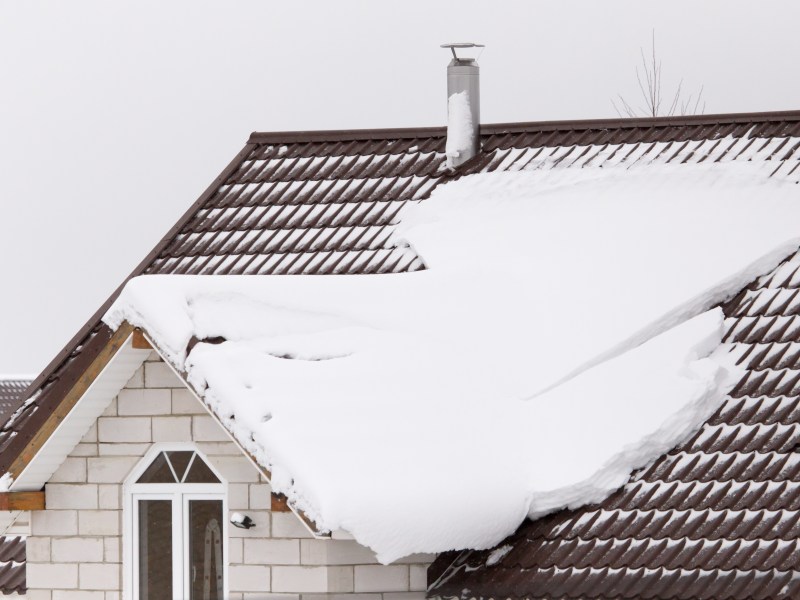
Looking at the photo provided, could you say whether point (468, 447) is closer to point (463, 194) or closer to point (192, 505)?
point (192, 505)

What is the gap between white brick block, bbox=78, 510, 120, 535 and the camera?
948 cm

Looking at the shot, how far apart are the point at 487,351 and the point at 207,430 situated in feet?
6.44

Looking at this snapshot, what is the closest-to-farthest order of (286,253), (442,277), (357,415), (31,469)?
(357,415), (31,469), (442,277), (286,253)

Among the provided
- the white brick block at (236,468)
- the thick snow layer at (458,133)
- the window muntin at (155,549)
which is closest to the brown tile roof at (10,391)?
the thick snow layer at (458,133)

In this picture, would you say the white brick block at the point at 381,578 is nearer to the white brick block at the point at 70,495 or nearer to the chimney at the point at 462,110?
the white brick block at the point at 70,495

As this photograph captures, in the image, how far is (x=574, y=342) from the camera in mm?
10031

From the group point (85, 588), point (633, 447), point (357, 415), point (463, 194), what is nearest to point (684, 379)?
point (633, 447)

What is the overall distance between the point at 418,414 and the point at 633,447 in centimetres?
131

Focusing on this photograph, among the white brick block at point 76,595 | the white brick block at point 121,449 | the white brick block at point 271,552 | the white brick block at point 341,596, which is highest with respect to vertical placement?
the white brick block at point 121,449

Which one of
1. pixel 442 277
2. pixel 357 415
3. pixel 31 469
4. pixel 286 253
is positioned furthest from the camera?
pixel 286 253

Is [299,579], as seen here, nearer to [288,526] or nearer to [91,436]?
[288,526]

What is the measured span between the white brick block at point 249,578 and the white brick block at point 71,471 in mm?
1263

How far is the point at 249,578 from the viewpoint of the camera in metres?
9.01

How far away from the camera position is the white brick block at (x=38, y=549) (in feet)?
31.8
